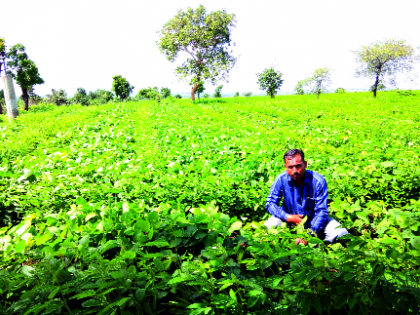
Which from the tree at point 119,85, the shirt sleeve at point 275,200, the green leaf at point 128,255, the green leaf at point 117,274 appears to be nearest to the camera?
the green leaf at point 117,274

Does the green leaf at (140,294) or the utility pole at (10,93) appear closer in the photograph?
the green leaf at (140,294)

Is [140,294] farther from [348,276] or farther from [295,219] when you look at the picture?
[295,219]

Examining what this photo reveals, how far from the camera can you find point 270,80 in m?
48.8

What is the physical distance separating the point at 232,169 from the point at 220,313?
340 cm

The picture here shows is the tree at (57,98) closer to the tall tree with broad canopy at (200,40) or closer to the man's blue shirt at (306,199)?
the tall tree with broad canopy at (200,40)

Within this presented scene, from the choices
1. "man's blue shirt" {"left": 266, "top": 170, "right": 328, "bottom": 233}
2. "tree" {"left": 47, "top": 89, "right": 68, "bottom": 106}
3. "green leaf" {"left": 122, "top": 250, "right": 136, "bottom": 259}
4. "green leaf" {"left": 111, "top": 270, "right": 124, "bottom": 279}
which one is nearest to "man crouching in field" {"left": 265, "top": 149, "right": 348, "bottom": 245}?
"man's blue shirt" {"left": 266, "top": 170, "right": 328, "bottom": 233}

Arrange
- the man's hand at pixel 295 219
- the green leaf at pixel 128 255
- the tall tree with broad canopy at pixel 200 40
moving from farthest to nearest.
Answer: the tall tree with broad canopy at pixel 200 40 < the man's hand at pixel 295 219 < the green leaf at pixel 128 255

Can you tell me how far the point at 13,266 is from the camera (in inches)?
56.5

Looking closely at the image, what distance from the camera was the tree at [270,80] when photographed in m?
48.8

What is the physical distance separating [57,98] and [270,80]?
74.8 metres

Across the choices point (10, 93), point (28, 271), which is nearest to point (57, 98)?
point (10, 93)

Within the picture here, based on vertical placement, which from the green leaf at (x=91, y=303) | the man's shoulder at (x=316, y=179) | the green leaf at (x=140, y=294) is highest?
the green leaf at (x=91, y=303)

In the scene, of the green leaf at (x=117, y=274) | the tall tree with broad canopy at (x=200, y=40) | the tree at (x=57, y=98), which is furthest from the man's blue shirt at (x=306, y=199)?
the tree at (x=57, y=98)

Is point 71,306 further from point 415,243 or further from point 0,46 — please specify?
point 0,46
